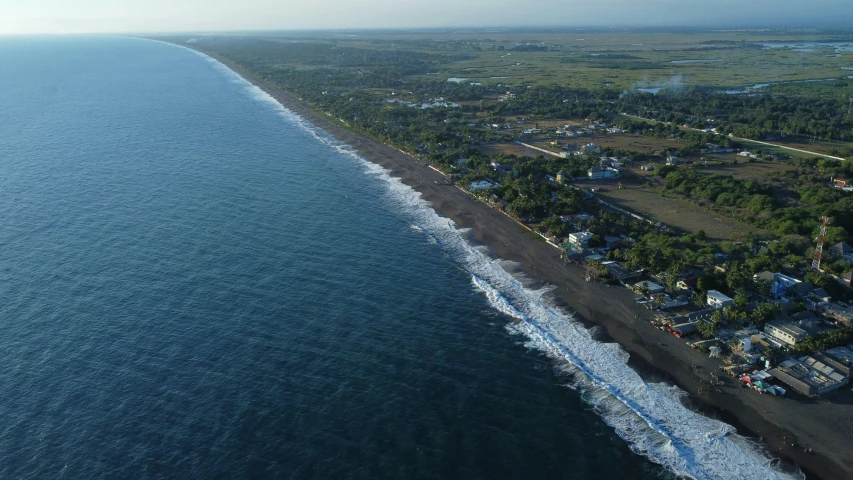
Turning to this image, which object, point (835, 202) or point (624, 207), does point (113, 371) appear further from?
point (835, 202)

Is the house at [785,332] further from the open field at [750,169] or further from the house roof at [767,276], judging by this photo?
the open field at [750,169]

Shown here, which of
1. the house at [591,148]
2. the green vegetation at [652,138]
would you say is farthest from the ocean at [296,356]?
the house at [591,148]

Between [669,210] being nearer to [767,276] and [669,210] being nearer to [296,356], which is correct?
[767,276]

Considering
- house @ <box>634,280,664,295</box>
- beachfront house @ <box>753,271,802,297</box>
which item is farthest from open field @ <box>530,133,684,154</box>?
house @ <box>634,280,664,295</box>

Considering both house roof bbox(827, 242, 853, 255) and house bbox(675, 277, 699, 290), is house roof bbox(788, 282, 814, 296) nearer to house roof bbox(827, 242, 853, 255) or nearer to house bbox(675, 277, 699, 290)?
house bbox(675, 277, 699, 290)

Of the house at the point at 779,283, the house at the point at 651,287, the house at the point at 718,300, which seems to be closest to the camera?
the house at the point at 718,300

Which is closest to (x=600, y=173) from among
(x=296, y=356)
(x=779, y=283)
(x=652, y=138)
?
(x=652, y=138)
